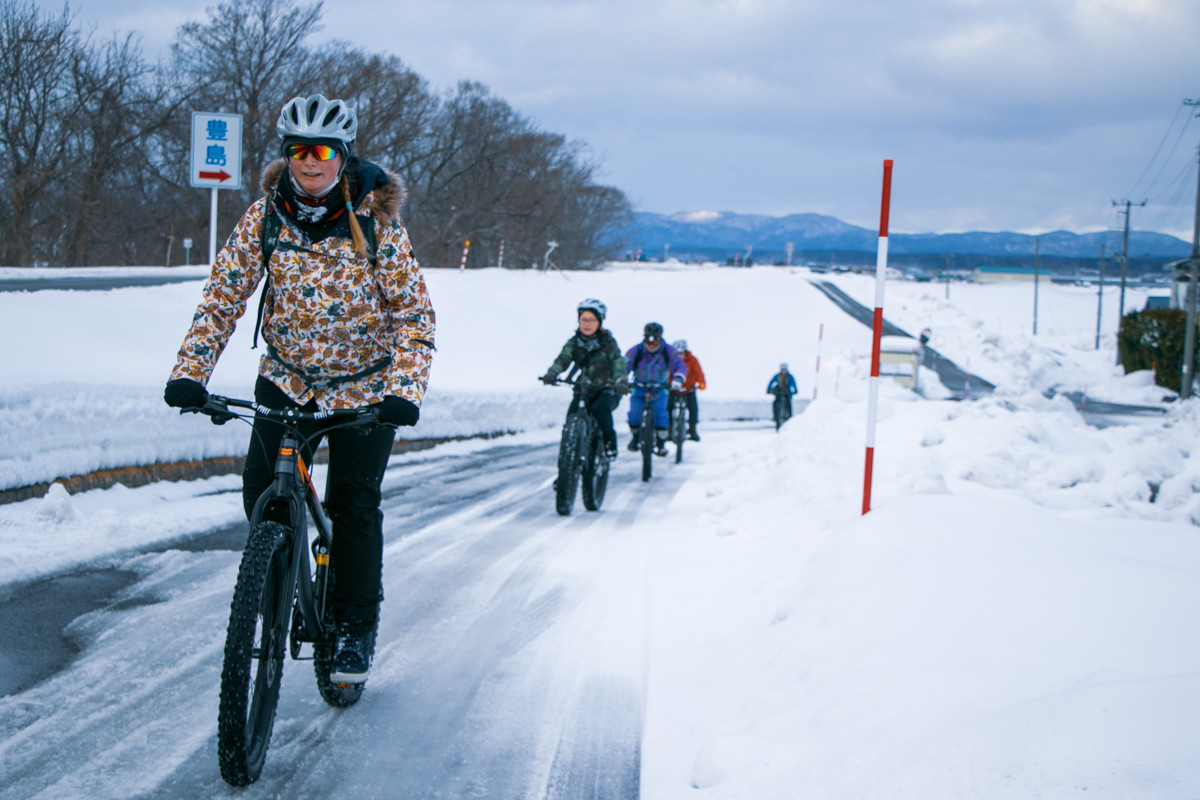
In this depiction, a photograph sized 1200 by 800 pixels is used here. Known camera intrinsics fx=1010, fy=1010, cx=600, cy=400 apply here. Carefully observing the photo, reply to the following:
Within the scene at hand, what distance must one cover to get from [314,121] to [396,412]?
1007 mm

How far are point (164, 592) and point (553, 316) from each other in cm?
3150

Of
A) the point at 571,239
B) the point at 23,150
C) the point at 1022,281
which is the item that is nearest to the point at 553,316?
the point at 23,150

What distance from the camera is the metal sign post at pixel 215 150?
14.0m

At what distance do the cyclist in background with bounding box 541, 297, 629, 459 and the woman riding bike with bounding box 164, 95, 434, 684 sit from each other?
Answer: 17.9ft

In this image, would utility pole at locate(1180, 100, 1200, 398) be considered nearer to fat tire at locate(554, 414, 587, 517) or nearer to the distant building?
fat tire at locate(554, 414, 587, 517)

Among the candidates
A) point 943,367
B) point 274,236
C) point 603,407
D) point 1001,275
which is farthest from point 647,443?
point 1001,275

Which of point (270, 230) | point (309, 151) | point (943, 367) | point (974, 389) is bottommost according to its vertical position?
point (974, 389)

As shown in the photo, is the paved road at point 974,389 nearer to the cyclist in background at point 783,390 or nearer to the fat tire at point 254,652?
the cyclist in background at point 783,390

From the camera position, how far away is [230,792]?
10.1ft

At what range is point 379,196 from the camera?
3.49 meters

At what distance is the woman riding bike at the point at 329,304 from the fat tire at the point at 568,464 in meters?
5.06

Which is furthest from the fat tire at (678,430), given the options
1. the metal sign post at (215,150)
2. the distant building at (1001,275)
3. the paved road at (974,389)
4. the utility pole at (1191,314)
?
the distant building at (1001,275)

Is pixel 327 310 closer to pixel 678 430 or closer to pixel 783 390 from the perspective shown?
pixel 678 430

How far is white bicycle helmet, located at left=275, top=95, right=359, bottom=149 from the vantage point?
129 inches
